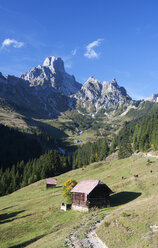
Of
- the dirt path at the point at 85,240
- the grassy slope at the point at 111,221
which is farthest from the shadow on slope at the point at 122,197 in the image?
the dirt path at the point at 85,240

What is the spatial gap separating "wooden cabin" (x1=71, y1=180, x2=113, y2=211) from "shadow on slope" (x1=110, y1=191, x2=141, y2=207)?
5.81ft

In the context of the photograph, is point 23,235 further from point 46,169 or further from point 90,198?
point 46,169

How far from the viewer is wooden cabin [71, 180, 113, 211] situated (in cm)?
4325

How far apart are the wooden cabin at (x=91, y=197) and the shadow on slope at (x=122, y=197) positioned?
5.81 ft

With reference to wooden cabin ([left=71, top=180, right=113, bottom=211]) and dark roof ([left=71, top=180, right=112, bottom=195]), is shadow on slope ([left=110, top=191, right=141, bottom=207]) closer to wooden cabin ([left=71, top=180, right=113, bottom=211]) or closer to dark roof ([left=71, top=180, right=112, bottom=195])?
wooden cabin ([left=71, top=180, right=113, bottom=211])

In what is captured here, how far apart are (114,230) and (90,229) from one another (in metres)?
4.97

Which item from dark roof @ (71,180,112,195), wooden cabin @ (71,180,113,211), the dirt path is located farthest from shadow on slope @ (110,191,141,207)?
the dirt path

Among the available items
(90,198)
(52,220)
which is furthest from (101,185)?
(52,220)

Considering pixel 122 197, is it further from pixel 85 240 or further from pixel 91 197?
pixel 85 240

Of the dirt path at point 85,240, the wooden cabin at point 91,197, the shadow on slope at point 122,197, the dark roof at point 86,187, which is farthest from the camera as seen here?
the dark roof at point 86,187

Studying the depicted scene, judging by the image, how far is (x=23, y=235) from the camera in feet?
115

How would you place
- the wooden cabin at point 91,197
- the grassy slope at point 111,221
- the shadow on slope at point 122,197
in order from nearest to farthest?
the grassy slope at point 111,221 → the shadow on slope at point 122,197 → the wooden cabin at point 91,197

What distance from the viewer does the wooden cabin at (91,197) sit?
142ft

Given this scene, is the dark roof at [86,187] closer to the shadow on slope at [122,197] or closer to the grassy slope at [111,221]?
the shadow on slope at [122,197]
